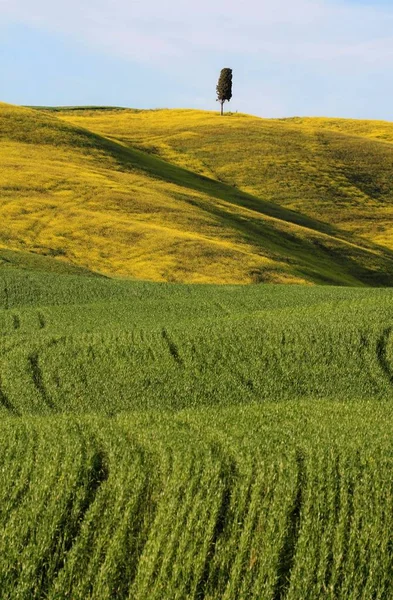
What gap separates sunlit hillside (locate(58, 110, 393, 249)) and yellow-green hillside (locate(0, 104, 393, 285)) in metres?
3.08

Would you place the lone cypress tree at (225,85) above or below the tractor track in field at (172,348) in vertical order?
above

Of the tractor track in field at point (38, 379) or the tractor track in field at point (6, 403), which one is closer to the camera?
the tractor track in field at point (6, 403)

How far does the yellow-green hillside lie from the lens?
161 ft

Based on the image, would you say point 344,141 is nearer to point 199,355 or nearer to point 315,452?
point 199,355

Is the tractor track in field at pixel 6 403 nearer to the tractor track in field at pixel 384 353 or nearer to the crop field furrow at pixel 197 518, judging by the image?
the crop field furrow at pixel 197 518

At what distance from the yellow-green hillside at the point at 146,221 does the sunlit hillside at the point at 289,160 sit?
3075 mm

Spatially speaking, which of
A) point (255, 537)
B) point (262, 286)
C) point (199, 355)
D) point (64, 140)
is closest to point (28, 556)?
point (255, 537)

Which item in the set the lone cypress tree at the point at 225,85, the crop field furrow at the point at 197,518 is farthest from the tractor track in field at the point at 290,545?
the lone cypress tree at the point at 225,85

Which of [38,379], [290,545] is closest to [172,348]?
[38,379]

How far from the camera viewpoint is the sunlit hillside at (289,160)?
83.2 m

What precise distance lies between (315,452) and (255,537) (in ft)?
6.31

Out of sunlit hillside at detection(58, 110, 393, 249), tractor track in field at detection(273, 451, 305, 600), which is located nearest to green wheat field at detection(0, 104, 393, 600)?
tractor track in field at detection(273, 451, 305, 600)

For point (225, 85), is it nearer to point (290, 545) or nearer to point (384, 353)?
point (384, 353)

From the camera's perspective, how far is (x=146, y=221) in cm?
5578
